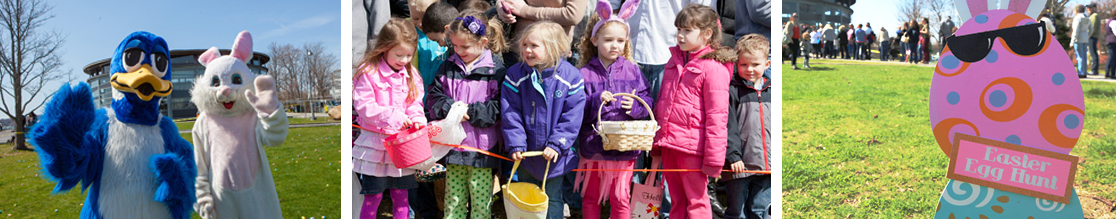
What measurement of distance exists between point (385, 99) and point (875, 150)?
17.8 ft

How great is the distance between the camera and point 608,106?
11.3 ft

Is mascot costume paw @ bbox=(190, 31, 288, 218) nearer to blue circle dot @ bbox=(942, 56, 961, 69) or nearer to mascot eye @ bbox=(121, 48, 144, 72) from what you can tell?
mascot eye @ bbox=(121, 48, 144, 72)

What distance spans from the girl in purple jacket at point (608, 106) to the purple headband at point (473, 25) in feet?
2.04

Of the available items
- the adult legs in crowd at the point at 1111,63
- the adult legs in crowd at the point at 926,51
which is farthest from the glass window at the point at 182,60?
the adult legs in crowd at the point at 926,51

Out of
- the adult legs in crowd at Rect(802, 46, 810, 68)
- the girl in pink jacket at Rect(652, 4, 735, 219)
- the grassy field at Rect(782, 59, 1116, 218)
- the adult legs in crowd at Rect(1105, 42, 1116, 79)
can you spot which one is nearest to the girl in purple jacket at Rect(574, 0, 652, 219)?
the girl in pink jacket at Rect(652, 4, 735, 219)

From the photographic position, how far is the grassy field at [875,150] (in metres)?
5.42

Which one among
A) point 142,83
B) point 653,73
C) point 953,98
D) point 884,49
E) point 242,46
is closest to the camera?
point 142,83

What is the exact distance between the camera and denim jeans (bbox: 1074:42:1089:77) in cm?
771

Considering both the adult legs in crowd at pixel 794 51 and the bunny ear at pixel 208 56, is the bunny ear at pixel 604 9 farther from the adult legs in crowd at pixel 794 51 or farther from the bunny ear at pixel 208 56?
the adult legs in crowd at pixel 794 51

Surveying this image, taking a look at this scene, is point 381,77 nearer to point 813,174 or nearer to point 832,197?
point 832,197

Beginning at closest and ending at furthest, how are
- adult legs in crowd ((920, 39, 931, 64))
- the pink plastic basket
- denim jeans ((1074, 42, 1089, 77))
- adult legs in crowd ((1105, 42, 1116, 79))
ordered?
the pink plastic basket < denim jeans ((1074, 42, 1089, 77)) < adult legs in crowd ((1105, 42, 1116, 79)) < adult legs in crowd ((920, 39, 931, 64))

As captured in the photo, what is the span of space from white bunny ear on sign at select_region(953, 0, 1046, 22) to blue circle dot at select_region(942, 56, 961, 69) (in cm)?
22

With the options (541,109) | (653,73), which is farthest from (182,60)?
(653,73)

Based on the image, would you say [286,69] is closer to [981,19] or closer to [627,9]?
[627,9]
